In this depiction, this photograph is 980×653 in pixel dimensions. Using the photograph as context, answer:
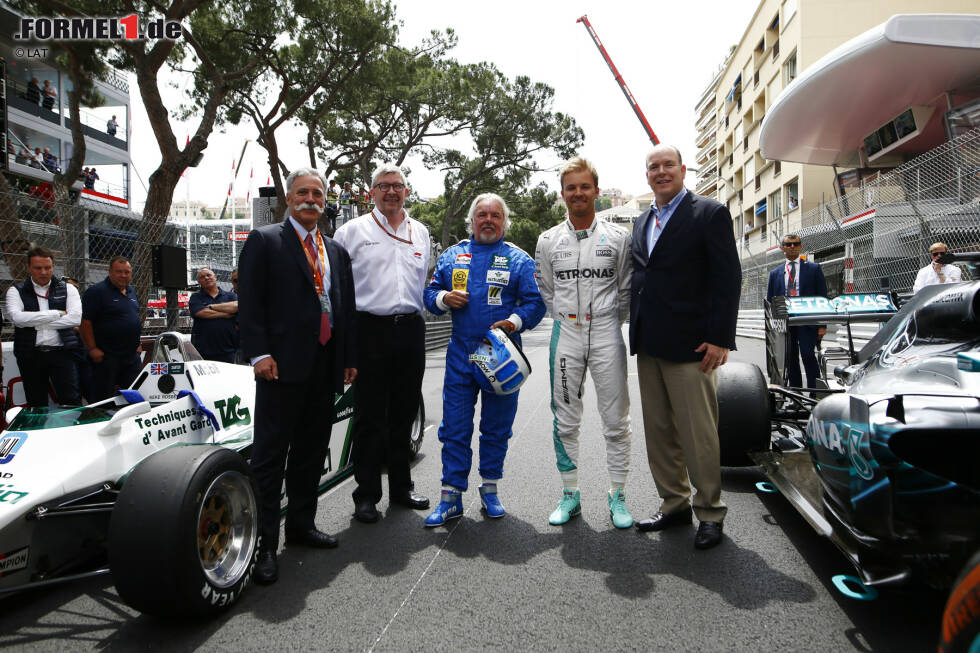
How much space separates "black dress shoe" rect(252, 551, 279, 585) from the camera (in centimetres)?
278

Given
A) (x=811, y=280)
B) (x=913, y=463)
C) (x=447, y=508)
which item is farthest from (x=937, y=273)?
(x=913, y=463)

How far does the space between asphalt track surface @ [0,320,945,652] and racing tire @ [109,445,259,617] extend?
148 millimetres

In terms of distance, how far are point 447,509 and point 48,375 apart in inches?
179

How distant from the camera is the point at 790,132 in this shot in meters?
25.5

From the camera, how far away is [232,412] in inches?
142

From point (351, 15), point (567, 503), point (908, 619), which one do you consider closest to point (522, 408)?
point (567, 503)

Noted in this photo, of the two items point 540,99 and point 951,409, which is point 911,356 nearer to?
point 951,409

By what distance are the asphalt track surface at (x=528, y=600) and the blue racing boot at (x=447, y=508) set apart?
0.19ft

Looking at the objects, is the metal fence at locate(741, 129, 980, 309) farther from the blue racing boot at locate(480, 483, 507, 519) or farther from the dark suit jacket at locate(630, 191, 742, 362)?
the blue racing boot at locate(480, 483, 507, 519)

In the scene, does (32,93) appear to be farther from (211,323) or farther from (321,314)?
(321,314)

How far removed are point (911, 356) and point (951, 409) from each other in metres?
1.23

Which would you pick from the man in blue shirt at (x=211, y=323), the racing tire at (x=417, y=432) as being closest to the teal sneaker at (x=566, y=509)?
the racing tire at (x=417, y=432)

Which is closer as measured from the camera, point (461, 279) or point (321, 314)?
point (321, 314)

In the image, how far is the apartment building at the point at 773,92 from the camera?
31422 mm
